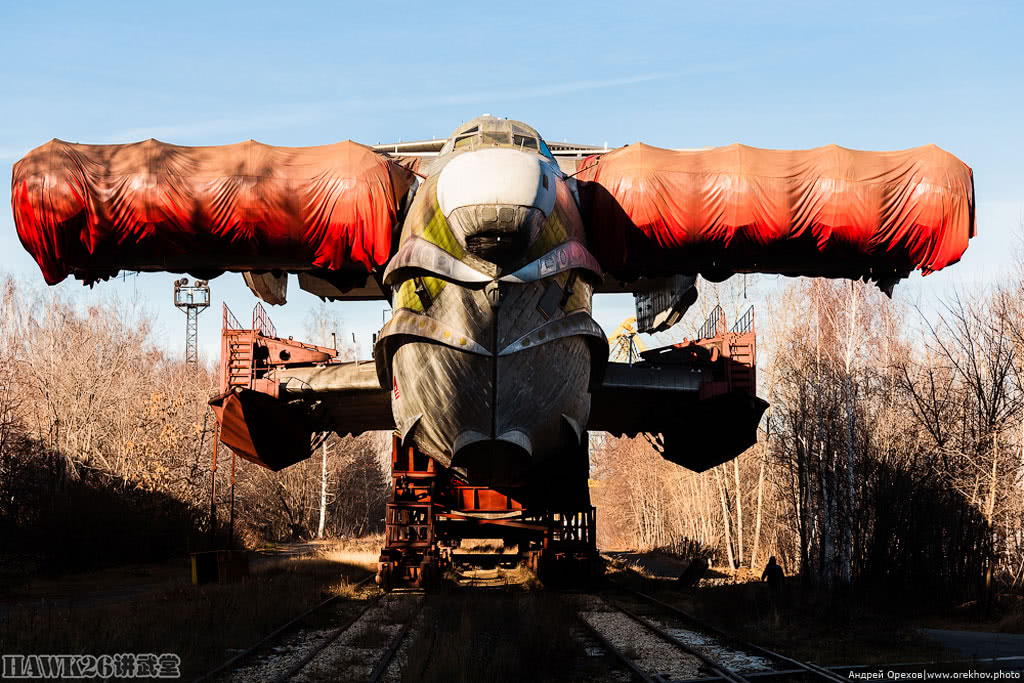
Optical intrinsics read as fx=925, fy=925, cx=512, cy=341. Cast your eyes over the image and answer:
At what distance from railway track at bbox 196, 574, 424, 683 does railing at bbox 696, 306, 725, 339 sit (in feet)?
24.7

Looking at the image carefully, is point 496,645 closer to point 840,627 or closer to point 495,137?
point 840,627

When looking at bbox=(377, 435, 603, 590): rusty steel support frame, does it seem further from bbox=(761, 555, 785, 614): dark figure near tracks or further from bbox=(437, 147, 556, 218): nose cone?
bbox=(437, 147, 556, 218): nose cone

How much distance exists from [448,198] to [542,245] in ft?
4.23

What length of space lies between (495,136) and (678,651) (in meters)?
7.41

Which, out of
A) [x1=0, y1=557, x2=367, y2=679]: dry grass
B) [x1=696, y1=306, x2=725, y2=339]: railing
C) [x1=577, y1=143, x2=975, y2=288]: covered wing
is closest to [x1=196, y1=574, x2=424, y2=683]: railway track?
[x1=0, y1=557, x2=367, y2=679]: dry grass

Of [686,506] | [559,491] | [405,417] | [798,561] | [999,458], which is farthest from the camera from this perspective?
[686,506]

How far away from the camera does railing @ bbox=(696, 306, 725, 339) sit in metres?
17.8

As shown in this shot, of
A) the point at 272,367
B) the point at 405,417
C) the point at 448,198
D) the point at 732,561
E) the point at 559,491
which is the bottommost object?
the point at 732,561

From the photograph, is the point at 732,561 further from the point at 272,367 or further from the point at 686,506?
the point at 272,367

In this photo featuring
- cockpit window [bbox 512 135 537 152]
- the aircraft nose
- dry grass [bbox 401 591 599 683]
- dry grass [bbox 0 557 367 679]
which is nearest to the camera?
dry grass [bbox 401 591 599 683]

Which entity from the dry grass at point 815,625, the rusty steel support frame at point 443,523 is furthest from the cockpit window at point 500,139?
the dry grass at point 815,625

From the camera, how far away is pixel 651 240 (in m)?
14.0

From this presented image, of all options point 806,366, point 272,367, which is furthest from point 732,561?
point 272,367

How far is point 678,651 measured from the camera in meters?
11.4
